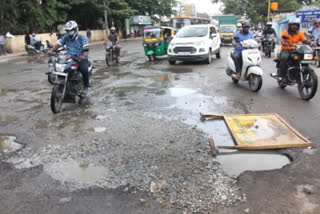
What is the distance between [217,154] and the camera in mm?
4117

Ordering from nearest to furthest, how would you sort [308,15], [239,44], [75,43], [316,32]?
[75,43] < [239,44] < [316,32] < [308,15]

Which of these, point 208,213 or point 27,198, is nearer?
point 208,213

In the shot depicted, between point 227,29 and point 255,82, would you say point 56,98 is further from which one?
point 227,29

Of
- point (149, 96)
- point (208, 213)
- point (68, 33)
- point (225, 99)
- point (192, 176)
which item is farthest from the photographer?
point (149, 96)

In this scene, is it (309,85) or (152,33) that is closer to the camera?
(309,85)

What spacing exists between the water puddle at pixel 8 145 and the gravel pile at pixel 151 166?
0.19 m

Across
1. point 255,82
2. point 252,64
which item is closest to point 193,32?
point 252,64

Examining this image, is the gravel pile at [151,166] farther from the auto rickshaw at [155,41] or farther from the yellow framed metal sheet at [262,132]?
the auto rickshaw at [155,41]

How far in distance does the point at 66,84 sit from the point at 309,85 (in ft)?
17.4

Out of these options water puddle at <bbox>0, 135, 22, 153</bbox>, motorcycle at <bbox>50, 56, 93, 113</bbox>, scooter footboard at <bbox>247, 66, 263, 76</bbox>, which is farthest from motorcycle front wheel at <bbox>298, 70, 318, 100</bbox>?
water puddle at <bbox>0, 135, 22, 153</bbox>

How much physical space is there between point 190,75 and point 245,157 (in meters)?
6.96

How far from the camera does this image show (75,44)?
22.4 ft

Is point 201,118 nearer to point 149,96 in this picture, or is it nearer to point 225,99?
point 225,99

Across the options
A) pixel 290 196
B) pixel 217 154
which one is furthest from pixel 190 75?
pixel 290 196
